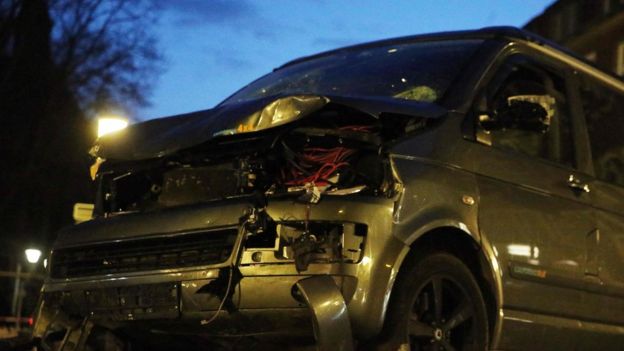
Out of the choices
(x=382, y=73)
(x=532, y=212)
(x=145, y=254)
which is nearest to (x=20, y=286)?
(x=382, y=73)

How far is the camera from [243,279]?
4164mm

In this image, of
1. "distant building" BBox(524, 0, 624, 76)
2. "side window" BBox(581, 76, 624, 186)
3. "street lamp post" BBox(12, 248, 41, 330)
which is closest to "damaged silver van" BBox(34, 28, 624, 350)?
"side window" BBox(581, 76, 624, 186)

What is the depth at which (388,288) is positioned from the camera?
4094 mm

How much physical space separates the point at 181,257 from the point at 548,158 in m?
2.53

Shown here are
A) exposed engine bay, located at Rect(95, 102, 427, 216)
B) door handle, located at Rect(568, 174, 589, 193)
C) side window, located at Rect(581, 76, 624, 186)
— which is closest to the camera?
exposed engine bay, located at Rect(95, 102, 427, 216)

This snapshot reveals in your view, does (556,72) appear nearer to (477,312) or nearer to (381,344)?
(477,312)

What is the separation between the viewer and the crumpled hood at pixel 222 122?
13.9 ft

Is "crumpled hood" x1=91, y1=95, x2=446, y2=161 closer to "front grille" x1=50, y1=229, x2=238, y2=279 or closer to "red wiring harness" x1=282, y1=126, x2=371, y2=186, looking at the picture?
"red wiring harness" x1=282, y1=126, x2=371, y2=186

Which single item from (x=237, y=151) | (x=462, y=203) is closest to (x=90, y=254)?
(x=237, y=151)

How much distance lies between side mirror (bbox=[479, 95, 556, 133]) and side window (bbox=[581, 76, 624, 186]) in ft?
3.87

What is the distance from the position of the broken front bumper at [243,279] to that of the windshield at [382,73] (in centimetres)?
110

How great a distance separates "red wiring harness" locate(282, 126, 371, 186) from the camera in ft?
14.3

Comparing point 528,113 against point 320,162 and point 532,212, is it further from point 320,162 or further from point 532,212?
point 320,162

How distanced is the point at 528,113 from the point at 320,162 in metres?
1.30
